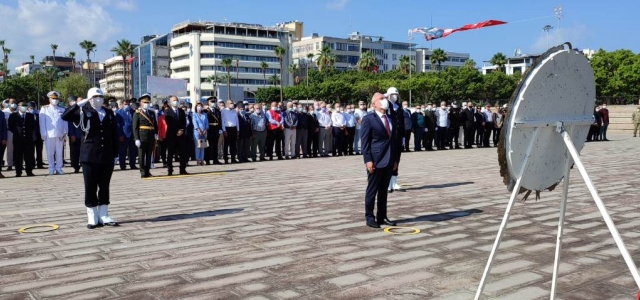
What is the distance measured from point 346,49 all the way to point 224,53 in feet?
137

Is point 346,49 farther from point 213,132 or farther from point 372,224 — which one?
point 372,224

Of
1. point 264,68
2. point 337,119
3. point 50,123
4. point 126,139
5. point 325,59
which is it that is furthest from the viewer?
point 264,68

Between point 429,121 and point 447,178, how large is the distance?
11.5 meters

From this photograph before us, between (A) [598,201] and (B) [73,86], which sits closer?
(A) [598,201]

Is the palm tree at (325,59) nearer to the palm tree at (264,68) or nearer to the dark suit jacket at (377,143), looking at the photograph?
the palm tree at (264,68)

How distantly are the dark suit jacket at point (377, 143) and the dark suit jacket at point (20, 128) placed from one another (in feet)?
37.3

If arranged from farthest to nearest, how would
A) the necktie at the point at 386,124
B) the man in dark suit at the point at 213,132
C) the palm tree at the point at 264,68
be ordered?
the palm tree at the point at 264,68
the man in dark suit at the point at 213,132
the necktie at the point at 386,124

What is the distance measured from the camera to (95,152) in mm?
8219

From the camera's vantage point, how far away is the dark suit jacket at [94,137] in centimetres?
822

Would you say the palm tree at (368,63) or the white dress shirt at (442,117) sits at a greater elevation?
the palm tree at (368,63)

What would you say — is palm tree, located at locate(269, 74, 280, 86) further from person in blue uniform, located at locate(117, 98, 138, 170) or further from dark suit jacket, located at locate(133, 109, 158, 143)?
dark suit jacket, located at locate(133, 109, 158, 143)

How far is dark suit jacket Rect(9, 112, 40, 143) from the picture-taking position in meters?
15.8

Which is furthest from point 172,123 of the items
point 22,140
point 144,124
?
point 22,140

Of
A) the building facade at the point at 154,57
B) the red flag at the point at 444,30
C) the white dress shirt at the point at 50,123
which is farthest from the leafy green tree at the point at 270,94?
the white dress shirt at the point at 50,123
